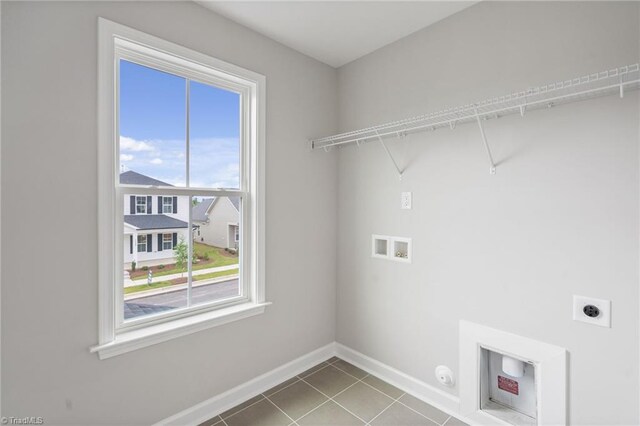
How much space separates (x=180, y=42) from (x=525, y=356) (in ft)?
8.63

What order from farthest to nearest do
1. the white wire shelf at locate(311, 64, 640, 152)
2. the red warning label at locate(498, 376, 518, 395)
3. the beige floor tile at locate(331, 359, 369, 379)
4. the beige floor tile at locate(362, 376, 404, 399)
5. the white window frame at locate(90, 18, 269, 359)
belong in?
the beige floor tile at locate(331, 359, 369, 379), the beige floor tile at locate(362, 376, 404, 399), the red warning label at locate(498, 376, 518, 395), the white window frame at locate(90, 18, 269, 359), the white wire shelf at locate(311, 64, 640, 152)

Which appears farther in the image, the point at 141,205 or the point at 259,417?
the point at 259,417

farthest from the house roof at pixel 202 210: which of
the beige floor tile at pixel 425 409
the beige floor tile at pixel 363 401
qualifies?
the beige floor tile at pixel 425 409

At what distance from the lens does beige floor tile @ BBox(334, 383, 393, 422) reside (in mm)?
1908

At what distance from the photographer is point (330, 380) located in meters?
2.26

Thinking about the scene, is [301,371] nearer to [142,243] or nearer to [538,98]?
[142,243]

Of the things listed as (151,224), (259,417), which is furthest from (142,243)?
(259,417)

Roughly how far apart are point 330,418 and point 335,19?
2.56m

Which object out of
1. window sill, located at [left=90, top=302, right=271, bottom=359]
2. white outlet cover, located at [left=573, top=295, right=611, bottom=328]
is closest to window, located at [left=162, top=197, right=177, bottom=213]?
window sill, located at [left=90, top=302, right=271, bottom=359]

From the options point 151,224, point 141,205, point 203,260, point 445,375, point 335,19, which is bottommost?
point 445,375

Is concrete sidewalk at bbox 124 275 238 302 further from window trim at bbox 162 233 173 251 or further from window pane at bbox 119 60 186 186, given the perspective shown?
window pane at bbox 119 60 186 186

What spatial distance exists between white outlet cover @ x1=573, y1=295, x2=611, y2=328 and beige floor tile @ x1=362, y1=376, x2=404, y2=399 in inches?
47.8

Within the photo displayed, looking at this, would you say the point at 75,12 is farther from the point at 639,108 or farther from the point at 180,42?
the point at 639,108

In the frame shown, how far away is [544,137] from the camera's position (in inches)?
60.6
